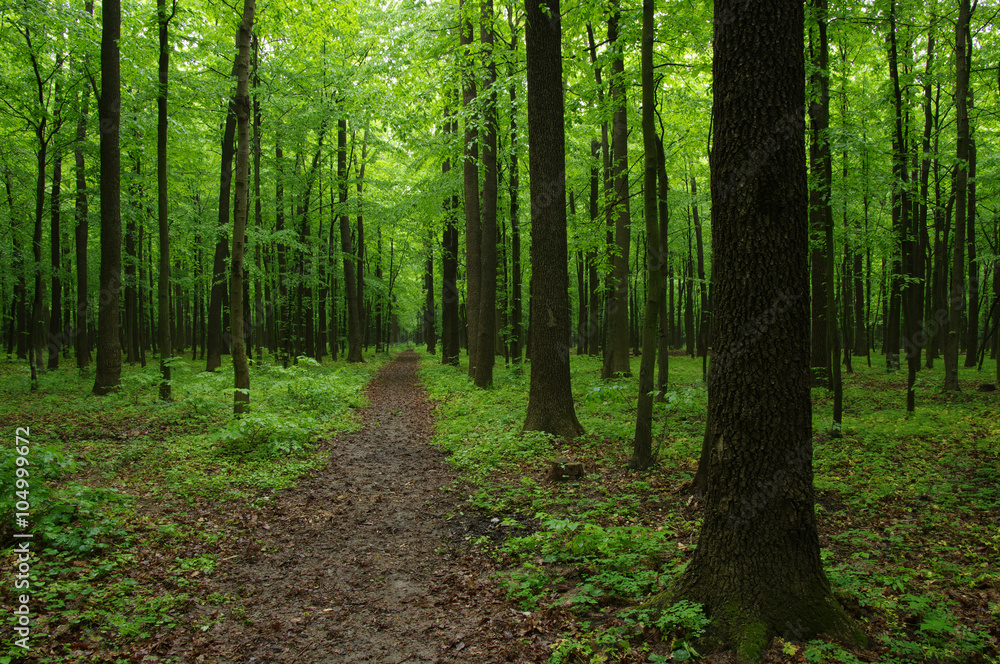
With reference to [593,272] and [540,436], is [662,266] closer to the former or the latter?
[540,436]

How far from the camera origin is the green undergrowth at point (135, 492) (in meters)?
3.66

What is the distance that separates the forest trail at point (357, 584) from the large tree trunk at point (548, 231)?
2418 millimetres

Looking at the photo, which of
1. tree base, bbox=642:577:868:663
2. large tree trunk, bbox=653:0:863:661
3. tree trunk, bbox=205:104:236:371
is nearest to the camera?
tree base, bbox=642:577:868:663

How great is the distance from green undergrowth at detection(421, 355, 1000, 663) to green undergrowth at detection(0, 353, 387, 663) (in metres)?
2.77

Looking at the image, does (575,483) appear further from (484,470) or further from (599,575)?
(599,575)

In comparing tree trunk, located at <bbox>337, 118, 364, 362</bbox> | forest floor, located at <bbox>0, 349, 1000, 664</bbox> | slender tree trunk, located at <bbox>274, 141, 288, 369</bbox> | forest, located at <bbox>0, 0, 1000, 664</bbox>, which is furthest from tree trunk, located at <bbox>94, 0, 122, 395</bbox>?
tree trunk, located at <bbox>337, 118, 364, 362</bbox>

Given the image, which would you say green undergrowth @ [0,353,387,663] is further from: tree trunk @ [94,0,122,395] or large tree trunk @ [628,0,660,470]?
large tree trunk @ [628,0,660,470]

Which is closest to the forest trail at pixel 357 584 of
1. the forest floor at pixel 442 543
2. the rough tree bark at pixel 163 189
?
the forest floor at pixel 442 543

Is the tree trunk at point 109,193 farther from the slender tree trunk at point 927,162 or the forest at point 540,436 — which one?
the slender tree trunk at point 927,162

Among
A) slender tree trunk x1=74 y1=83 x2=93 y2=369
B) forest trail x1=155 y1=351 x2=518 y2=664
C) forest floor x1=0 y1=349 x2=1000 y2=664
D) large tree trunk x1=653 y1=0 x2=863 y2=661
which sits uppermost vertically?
slender tree trunk x1=74 y1=83 x2=93 y2=369

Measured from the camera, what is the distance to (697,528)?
5.01 metres

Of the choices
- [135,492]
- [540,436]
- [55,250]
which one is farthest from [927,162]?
[55,250]

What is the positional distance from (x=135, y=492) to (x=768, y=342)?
23.4ft

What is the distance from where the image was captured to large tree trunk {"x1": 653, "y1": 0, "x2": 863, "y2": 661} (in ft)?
10.3
